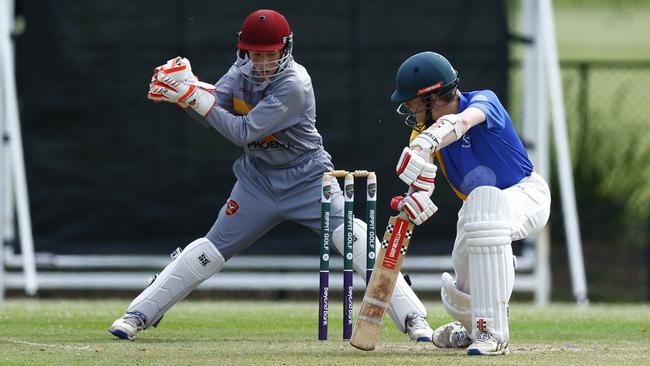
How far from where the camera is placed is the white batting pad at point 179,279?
714cm

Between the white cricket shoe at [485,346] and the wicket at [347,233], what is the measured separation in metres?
0.94

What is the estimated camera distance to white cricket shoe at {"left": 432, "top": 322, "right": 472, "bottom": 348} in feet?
21.9

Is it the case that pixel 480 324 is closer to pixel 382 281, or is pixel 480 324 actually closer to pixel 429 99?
pixel 382 281

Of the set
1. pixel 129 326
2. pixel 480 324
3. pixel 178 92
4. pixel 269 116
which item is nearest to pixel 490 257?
pixel 480 324

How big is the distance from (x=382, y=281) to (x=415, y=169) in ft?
2.07

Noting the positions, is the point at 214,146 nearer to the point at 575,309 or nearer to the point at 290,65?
the point at 575,309

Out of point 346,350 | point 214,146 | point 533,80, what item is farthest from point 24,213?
point 346,350

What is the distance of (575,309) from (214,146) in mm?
3312

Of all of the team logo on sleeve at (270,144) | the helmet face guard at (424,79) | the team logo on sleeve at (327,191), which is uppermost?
the helmet face guard at (424,79)

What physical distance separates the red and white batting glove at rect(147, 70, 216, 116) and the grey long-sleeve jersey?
0.26ft

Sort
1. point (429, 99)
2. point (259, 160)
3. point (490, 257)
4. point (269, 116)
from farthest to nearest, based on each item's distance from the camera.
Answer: point (259, 160) → point (269, 116) → point (429, 99) → point (490, 257)

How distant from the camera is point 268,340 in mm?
7227

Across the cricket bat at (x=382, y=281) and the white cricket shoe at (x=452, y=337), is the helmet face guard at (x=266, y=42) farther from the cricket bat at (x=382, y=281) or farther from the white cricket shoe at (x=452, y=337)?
the white cricket shoe at (x=452, y=337)

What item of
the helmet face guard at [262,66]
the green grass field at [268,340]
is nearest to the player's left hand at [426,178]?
the green grass field at [268,340]
